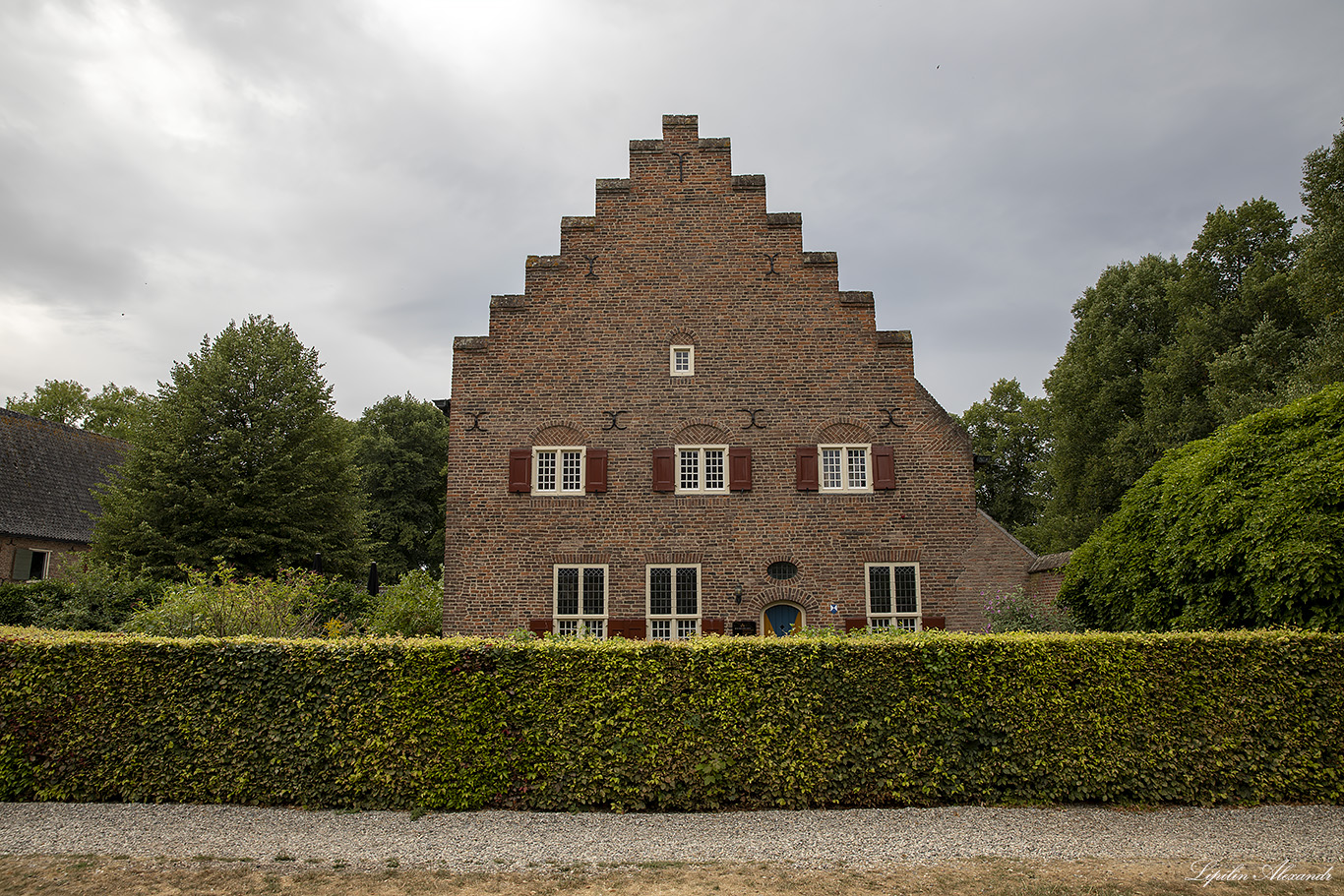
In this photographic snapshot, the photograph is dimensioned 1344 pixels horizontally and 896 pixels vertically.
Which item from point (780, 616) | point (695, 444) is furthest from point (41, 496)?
point (780, 616)

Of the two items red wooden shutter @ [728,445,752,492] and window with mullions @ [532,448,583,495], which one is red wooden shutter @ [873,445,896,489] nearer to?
red wooden shutter @ [728,445,752,492]

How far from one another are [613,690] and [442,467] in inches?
1316

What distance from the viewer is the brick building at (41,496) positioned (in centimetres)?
2692

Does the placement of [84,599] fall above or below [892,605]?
above

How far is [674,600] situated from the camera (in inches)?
643

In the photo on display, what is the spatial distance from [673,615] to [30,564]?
2502cm

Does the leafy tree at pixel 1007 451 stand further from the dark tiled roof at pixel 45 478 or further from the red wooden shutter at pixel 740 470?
the dark tiled roof at pixel 45 478

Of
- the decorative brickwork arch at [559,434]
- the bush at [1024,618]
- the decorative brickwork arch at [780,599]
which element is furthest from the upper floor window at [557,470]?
the bush at [1024,618]

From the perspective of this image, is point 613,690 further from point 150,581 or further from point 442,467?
point 442,467

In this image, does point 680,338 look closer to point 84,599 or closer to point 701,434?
point 701,434

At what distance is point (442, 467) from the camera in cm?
3938

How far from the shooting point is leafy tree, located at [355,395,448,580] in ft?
124

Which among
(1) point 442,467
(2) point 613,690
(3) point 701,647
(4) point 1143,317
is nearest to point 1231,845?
(3) point 701,647

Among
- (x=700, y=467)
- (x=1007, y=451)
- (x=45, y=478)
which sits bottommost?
(x=700, y=467)
